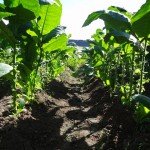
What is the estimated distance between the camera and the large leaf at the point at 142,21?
114 inches

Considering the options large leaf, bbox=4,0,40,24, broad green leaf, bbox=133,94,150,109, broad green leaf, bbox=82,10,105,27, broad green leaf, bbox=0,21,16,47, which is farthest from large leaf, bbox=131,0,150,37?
broad green leaf, bbox=0,21,16,47

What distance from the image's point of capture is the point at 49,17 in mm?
3941

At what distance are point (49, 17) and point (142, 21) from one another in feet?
4.42

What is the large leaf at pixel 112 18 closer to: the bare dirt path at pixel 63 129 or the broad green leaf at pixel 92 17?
the broad green leaf at pixel 92 17

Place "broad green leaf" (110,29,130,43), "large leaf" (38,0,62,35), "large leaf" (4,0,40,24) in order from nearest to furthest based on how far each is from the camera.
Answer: "large leaf" (4,0,40,24), "broad green leaf" (110,29,130,43), "large leaf" (38,0,62,35)

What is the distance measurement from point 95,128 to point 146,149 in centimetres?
126

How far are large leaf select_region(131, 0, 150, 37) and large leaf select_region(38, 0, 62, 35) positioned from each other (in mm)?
1047

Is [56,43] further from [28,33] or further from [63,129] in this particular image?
[63,129]

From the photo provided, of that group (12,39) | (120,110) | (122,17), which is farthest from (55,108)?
(122,17)

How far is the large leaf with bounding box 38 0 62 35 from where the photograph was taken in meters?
3.82

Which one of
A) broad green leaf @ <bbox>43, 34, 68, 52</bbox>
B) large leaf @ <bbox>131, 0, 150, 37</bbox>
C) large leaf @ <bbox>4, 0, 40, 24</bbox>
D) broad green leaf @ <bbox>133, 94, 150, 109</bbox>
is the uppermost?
large leaf @ <bbox>4, 0, 40, 24</bbox>

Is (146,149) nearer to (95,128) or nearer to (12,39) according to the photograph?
(95,128)

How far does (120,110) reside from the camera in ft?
13.8

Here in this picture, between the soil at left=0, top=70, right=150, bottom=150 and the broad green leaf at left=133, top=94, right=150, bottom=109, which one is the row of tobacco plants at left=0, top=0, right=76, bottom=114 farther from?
the broad green leaf at left=133, top=94, right=150, bottom=109
